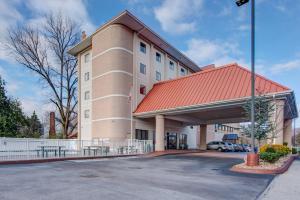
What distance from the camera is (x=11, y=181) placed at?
831 centimetres

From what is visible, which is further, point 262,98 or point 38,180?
point 262,98

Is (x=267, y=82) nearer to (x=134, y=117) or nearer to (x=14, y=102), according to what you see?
(x=134, y=117)

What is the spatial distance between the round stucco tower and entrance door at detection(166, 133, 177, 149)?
27.6 feet

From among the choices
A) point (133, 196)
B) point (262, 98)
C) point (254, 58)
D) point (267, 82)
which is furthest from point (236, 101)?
point (133, 196)

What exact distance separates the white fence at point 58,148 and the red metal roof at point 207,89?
4.46m

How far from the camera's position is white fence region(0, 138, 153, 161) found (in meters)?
17.0

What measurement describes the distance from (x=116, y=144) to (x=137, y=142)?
232cm

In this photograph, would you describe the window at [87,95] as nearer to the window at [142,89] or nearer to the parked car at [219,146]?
the window at [142,89]

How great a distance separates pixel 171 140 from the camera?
35.3m

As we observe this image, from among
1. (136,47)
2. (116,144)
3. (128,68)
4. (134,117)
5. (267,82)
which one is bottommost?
(116,144)

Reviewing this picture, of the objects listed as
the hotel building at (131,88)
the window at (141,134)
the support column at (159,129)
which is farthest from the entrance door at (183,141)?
the support column at (159,129)

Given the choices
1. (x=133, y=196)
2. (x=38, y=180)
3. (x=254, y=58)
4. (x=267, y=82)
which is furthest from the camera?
(x=267, y=82)

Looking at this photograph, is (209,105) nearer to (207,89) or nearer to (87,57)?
(207,89)

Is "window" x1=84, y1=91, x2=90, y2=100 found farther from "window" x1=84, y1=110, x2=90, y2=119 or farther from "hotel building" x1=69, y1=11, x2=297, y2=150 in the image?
"window" x1=84, y1=110, x2=90, y2=119
